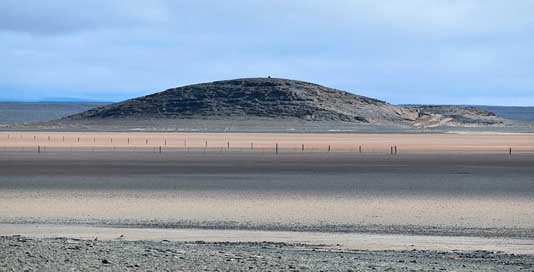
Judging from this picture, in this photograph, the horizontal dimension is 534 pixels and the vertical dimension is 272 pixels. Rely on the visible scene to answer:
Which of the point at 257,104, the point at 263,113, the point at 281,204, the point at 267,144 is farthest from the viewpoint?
the point at 257,104

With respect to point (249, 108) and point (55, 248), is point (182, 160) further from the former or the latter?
point (249, 108)

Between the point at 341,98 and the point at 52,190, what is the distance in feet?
341

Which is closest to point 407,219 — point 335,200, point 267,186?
point 335,200

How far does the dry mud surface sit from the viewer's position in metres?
12.2

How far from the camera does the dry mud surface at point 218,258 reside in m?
12.2

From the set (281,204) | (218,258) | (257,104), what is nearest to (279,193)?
(281,204)

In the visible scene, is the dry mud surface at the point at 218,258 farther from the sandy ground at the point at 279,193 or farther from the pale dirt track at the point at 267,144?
the pale dirt track at the point at 267,144

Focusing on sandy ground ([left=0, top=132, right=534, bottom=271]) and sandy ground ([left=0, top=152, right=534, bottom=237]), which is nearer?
sandy ground ([left=0, top=132, right=534, bottom=271])

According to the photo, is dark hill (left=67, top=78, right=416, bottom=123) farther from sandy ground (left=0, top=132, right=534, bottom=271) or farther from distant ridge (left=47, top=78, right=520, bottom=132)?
sandy ground (left=0, top=132, right=534, bottom=271)

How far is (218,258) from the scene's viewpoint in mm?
13016

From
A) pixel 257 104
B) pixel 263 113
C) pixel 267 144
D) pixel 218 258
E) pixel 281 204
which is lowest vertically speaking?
pixel 281 204

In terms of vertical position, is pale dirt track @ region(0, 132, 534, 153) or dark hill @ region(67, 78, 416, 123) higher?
dark hill @ region(67, 78, 416, 123)

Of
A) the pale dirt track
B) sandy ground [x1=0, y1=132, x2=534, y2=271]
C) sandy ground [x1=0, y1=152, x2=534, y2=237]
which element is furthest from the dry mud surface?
the pale dirt track

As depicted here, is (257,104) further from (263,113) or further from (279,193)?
(279,193)
